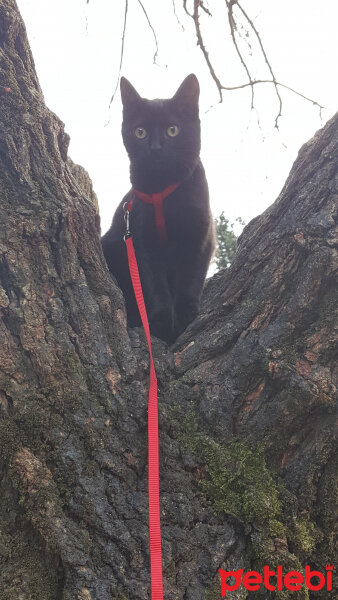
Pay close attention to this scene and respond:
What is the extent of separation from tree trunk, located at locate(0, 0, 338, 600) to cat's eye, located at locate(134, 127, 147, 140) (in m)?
0.87

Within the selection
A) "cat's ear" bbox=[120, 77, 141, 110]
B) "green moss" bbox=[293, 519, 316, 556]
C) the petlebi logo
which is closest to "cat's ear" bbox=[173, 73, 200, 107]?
Result: "cat's ear" bbox=[120, 77, 141, 110]

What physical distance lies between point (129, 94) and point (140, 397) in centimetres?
208

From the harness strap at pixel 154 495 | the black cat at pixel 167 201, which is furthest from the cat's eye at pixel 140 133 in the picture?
the harness strap at pixel 154 495

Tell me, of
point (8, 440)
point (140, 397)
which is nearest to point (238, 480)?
point (140, 397)

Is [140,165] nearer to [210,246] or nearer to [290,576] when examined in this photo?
[210,246]

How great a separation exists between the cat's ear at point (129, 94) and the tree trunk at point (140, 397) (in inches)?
37.9

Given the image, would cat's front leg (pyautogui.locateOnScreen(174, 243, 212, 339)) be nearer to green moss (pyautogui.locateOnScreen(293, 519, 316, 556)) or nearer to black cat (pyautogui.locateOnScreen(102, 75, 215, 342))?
black cat (pyautogui.locateOnScreen(102, 75, 215, 342))

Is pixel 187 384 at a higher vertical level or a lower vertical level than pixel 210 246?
lower

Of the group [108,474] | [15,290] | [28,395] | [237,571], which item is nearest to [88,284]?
[15,290]

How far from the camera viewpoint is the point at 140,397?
165cm

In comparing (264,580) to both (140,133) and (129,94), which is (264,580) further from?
(129,94)

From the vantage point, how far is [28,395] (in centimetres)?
144

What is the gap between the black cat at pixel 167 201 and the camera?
8.81ft

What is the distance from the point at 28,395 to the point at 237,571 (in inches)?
32.5
